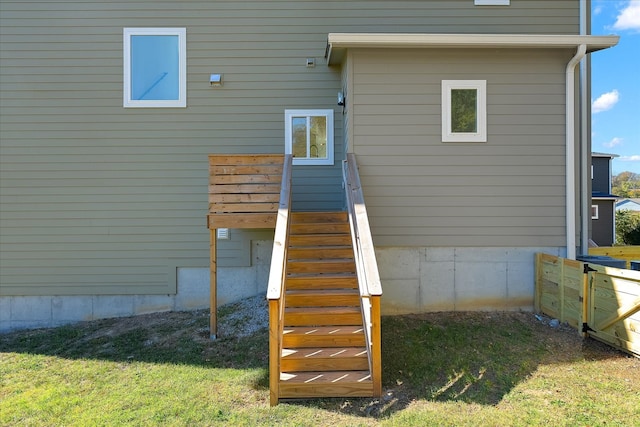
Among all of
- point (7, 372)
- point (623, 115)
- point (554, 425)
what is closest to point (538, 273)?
point (554, 425)

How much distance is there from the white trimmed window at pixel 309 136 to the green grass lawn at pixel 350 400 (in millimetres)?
2801

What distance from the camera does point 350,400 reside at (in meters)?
3.44

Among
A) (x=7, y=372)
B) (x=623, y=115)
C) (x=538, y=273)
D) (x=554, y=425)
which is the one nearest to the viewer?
(x=554, y=425)

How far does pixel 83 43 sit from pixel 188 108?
6.47 feet

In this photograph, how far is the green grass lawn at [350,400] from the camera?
3248mm

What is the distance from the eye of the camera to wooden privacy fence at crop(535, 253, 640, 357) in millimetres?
4156

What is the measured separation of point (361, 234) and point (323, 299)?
35.6 inches

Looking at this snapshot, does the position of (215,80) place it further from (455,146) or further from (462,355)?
(462,355)

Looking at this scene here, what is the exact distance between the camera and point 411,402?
3.41 metres

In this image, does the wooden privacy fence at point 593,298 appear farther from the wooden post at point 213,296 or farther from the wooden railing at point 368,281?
the wooden post at point 213,296

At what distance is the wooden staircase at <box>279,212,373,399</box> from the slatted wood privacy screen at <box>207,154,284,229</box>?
1.60 feet

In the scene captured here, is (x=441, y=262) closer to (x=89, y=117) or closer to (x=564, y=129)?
(x=564, y=129)

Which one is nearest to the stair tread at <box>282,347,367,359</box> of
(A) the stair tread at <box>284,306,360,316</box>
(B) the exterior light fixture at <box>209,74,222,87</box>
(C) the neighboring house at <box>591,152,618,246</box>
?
(A) the stair tread at <box>284,306,360,316</box>

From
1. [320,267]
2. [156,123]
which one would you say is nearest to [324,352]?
[320,267]
